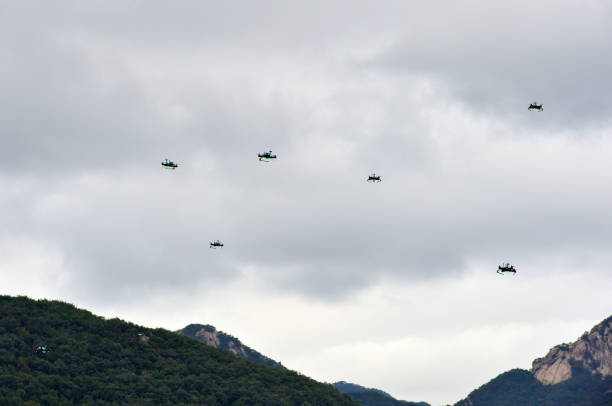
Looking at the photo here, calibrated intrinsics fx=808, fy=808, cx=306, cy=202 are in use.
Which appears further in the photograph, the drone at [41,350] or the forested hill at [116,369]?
the drone at [41,350]

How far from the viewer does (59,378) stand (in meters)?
123

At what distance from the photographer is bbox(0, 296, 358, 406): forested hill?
123 meters

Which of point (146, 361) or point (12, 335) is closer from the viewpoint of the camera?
point (12, 335)

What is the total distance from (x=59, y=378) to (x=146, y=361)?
24517mm

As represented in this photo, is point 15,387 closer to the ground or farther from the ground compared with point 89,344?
closer to the ground

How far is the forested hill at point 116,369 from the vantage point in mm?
122938

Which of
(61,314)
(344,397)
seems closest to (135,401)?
(61,314)

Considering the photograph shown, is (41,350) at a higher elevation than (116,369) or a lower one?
higher

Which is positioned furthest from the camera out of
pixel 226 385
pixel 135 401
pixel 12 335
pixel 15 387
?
pixel 226 385

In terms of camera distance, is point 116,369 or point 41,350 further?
point 116,369

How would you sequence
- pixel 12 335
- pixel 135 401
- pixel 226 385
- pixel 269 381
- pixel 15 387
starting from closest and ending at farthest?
pixel 15 387, pixel 135 401, pixel 12 335, pixel 226 385, pixel 269 381

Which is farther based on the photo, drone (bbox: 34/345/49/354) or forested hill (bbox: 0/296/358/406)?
drone (bbox: 34/345/49/354)

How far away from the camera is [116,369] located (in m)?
137

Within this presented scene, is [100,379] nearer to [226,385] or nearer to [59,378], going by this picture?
[59,378]
